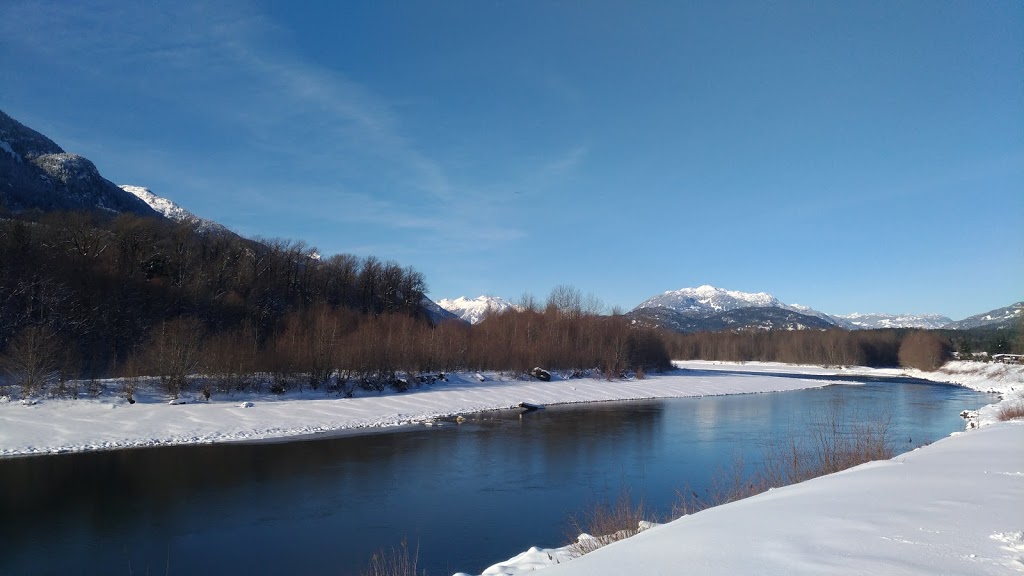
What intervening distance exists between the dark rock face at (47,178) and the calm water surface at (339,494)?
81231 mm

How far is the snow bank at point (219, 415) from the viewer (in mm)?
Result: 23672

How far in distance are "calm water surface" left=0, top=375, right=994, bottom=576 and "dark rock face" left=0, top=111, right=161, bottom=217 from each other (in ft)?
267

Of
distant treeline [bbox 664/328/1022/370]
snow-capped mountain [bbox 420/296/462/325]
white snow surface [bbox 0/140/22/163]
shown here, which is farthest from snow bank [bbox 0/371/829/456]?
white snow surface [bbox 0/140/22/163]

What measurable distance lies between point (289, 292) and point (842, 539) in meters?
63.0

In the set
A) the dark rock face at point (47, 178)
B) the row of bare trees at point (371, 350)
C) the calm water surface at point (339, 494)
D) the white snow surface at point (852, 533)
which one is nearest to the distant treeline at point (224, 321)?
the row of bare trees at point (371, 350)

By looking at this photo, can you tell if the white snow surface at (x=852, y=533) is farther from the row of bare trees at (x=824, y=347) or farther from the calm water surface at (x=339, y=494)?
the row of bare trees at (x=824, y=347)

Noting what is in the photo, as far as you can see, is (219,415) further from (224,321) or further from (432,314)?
(432,314)

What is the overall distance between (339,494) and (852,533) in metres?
13.8

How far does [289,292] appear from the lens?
2488 inches

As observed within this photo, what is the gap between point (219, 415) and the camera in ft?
95.6

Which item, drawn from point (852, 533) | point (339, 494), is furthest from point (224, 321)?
point (852, 533)

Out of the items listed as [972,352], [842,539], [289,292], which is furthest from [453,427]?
[972,352]

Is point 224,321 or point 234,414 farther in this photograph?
point 224,321

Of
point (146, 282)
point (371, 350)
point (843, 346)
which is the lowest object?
point (371, 350)
